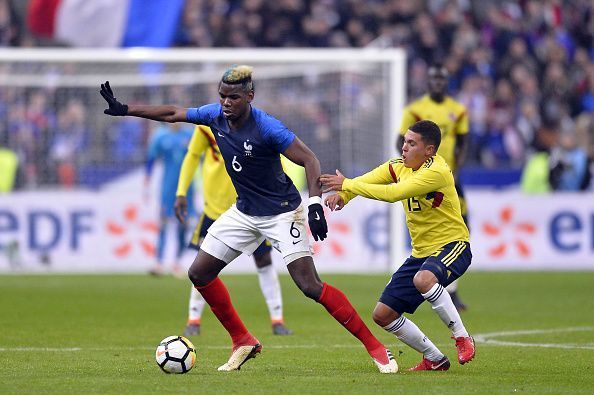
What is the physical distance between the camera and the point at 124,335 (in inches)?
491

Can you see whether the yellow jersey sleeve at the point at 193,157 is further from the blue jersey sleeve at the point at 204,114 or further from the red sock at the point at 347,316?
the red sock at the point at 347,316

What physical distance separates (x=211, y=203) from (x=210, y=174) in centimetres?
30

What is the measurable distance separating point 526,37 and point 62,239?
44.3ft

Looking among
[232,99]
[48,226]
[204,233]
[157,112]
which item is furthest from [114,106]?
[48,226]

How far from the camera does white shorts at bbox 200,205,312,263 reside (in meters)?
9.61

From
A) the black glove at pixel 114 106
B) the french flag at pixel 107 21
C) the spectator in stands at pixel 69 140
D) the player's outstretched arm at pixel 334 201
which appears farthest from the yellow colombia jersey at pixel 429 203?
the french flag at pixel 107 21

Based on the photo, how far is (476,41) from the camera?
1165 inches

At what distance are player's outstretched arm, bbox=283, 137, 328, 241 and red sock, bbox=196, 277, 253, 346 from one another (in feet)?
3.47

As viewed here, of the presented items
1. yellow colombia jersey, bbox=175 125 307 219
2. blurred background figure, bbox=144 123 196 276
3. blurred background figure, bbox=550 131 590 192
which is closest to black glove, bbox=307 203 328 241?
yellow colombia jersey, bbox=175 125 307 219

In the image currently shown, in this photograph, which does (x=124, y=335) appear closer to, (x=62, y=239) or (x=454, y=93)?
(x=62, y=239)

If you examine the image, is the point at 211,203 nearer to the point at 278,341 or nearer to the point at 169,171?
the point at 278,341

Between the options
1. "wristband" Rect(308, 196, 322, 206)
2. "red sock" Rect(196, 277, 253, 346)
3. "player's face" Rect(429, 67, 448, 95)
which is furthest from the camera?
"player's face" Rect(429, 67, 448, 95)

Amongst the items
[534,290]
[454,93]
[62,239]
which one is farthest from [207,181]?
[454,93]

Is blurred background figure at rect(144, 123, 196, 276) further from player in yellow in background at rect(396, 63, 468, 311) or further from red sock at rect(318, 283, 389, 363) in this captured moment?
red sock at rect(318, 283, 389, 363)
